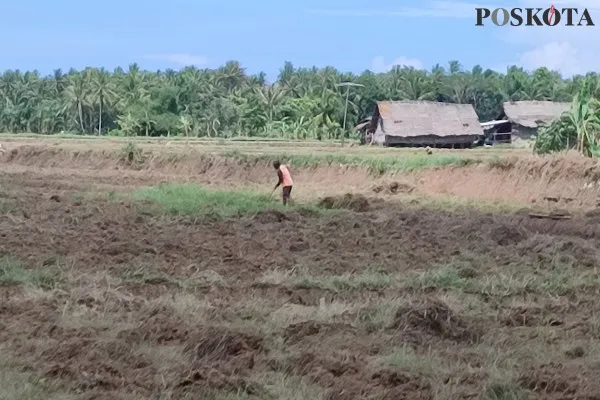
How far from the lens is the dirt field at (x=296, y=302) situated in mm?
5324

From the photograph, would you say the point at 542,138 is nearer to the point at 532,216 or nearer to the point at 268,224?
the point at 532,216

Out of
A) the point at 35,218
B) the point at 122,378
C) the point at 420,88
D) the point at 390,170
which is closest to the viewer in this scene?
the point at 122,378

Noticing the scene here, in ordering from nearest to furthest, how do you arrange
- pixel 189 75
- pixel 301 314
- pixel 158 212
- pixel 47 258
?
pixel 301 314 → pixel 47 258 → pixel 158 212 → pixel 189 75

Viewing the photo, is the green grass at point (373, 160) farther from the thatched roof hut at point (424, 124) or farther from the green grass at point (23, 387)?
the green grass at point (23, 387)

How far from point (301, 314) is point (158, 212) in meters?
8.37

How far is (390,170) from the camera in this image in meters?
25.0

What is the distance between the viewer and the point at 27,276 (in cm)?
869

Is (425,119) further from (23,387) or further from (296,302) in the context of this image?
(23,387)

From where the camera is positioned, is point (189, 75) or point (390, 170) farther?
point (189, 75)

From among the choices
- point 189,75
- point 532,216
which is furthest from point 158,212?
point 189,75

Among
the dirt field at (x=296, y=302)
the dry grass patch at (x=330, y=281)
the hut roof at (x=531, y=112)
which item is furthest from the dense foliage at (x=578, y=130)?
the hut roof at (x=531, y=112)

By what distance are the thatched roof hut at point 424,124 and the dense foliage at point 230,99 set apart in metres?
9.13

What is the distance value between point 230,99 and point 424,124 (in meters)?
20.6

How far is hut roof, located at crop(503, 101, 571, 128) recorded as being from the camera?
41875 mm
